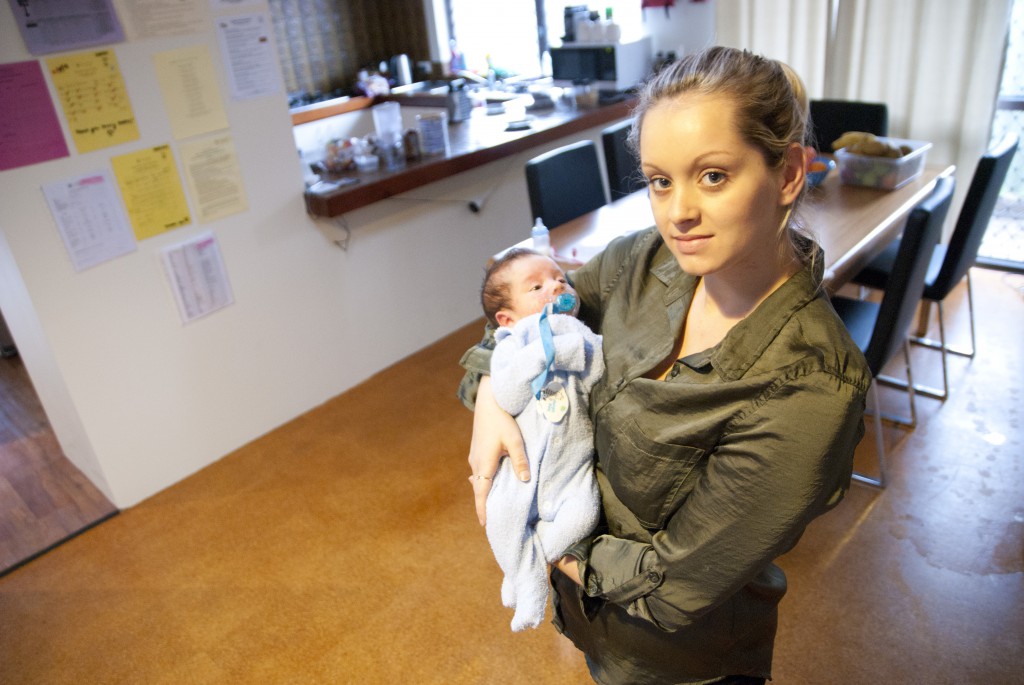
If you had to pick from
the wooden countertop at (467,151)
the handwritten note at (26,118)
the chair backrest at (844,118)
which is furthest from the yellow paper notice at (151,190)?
the chair backrest at (844,118)

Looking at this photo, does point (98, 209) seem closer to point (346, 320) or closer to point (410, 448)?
point (346, 320)

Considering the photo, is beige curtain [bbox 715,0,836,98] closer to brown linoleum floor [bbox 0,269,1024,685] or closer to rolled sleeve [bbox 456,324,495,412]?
brown linoleum floor [bbox 0,269,1024,685]

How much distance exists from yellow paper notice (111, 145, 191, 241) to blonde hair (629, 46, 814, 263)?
2021 millimetres

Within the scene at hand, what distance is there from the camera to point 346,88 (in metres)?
4.92

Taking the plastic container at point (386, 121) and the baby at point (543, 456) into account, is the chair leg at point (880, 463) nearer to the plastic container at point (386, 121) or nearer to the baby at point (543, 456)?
the baby at point (543, 456)

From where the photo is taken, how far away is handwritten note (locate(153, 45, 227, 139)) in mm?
2375

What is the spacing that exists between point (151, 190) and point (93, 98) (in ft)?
1.05

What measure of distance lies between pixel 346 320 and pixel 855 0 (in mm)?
2802

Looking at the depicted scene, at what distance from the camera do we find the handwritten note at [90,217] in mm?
2234

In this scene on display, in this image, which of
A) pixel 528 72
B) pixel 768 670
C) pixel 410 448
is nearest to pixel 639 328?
pixel 768 670

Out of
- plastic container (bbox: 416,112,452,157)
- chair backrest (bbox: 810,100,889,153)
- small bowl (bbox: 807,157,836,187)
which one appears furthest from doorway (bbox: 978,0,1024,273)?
plastic container (bbox: 416,112,452,157)

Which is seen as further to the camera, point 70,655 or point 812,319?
point 70,655

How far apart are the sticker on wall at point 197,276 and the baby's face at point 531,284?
160 cm

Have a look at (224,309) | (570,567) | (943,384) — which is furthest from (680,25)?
(570,567)
